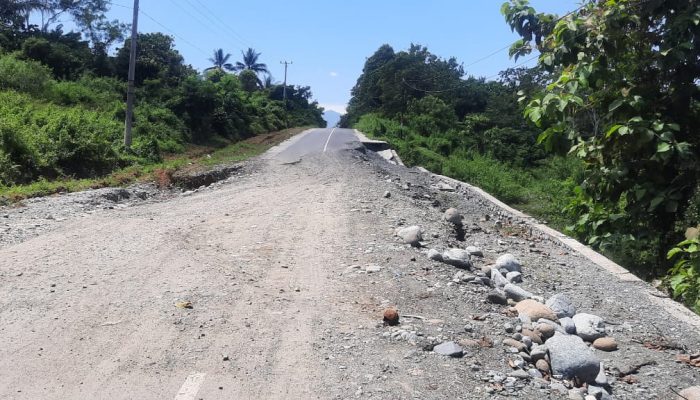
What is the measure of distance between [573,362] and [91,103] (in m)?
26.6

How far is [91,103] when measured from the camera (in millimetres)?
26438

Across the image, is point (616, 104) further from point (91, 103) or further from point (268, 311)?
point (91, 103)

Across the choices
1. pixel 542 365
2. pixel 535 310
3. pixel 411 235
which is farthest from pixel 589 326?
pixel 411 235

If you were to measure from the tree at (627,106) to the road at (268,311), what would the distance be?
1.02 m

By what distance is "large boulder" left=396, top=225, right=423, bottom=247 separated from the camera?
7568mm

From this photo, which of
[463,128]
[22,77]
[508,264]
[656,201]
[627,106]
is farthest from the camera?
[463,128]

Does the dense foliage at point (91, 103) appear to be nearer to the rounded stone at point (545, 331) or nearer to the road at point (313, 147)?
the road at point (313, 147)

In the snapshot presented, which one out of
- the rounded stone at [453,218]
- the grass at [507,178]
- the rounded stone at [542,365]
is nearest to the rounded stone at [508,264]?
the rounded stone at [453,218]

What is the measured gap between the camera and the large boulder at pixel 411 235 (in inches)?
298

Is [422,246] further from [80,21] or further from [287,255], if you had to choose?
[80,21]

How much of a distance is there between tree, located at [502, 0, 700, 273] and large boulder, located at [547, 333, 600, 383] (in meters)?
2.93


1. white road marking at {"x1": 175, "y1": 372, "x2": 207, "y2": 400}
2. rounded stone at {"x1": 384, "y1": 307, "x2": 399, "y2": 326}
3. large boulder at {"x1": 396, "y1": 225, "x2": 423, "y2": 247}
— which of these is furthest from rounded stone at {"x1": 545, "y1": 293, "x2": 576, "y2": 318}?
white road marking at {"x1": 175, "y1": 372, "x2": 207, "y2": 400}

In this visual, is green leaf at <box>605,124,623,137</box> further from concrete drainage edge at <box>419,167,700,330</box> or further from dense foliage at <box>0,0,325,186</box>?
dense foliage at <box>0,0,325,186</box>

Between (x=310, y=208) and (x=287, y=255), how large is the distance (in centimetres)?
314
